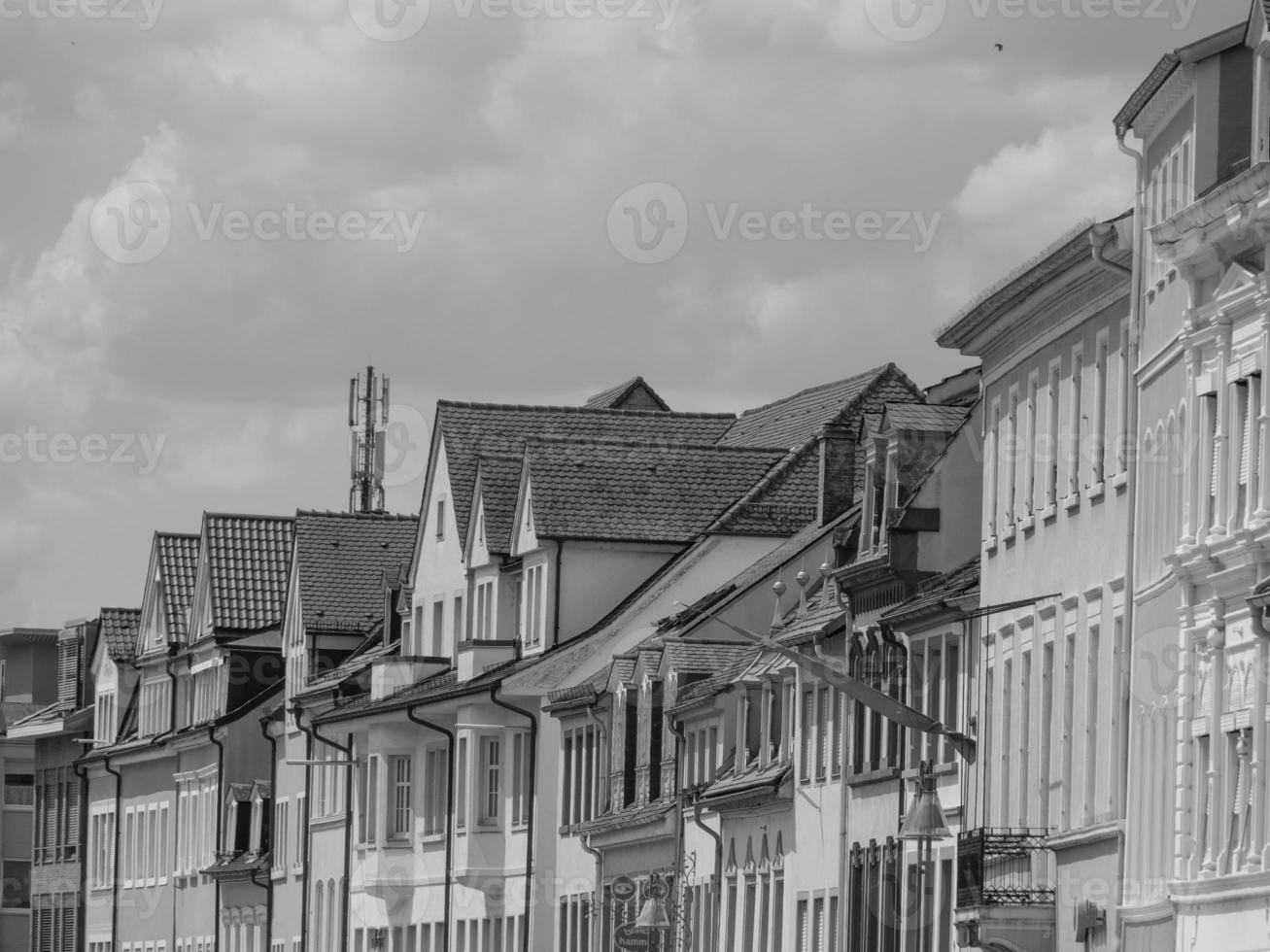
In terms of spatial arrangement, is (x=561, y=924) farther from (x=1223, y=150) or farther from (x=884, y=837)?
(x=1223, y=150)

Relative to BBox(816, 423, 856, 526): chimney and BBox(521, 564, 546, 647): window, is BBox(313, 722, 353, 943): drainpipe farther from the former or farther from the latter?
BBox(816, 423, 856, 526): chimney

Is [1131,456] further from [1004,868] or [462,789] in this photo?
[462,789]

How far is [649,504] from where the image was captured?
66.6 m

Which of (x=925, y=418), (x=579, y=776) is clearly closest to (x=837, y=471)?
(x=579, y=776)

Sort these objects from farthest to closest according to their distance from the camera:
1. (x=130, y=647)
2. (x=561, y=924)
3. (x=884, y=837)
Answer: (x=130, y=647)
(x=561, y=924)
(x=884, y=837)

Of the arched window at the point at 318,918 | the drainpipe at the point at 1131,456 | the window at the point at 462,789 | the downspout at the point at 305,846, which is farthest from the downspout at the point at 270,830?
the drainpipe at the point at 1131,456

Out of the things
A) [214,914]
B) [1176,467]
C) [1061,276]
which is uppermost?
[1061,276]

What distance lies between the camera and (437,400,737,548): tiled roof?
7150cm

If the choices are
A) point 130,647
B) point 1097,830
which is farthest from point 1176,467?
point 130,647

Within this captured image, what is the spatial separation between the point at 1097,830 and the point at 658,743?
21.6 meters

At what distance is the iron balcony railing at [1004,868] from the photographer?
129ft

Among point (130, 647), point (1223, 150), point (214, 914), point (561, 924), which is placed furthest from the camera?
point (130, 647)

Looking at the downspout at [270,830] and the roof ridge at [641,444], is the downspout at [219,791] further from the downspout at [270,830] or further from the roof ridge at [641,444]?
the roof ridge at [641,444]

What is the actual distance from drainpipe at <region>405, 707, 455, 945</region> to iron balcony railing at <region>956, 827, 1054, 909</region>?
27.8 m
